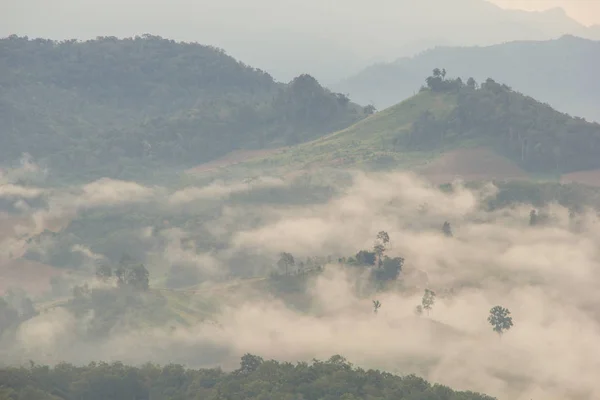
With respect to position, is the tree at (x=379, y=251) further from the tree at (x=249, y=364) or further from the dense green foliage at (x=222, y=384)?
the tree at (x=249, y=364)

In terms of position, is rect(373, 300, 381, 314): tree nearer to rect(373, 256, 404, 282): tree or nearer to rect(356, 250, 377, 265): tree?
rect(373, 256, 404, 282): tree

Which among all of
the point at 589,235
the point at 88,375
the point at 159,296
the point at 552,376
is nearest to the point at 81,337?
the point at 159,296

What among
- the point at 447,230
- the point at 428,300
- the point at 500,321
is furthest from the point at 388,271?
the point at 447,230

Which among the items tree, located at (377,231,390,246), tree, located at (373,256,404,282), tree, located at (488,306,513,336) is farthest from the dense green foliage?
tree, located at (377,231,390,246)

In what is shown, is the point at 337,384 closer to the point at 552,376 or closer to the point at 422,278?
the point at 552,376

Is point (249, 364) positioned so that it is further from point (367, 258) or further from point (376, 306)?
point (367, 258)
